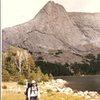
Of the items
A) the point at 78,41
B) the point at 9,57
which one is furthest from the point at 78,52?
the point at 9,57

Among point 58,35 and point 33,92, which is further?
point 58,35

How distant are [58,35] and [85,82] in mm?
444

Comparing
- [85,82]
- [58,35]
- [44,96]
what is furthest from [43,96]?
[58,35]

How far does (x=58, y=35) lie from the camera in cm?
332

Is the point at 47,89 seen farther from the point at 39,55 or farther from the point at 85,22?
the point at 85,22

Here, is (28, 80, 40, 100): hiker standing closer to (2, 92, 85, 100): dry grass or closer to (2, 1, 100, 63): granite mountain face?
(2, 92, 85, 100): dry grass

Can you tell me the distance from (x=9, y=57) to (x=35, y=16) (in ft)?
1.31

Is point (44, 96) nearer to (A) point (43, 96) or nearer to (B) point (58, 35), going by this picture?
(A) point (43, 96)

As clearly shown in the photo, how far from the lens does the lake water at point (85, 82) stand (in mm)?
3242

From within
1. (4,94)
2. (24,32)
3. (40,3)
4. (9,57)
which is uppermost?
(40,3)

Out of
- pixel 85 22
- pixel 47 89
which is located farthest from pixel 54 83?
pixel 85 22

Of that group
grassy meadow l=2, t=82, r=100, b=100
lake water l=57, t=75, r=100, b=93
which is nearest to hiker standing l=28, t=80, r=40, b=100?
grassy meadow l=2, t=82, r=100, b=100

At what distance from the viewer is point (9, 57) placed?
10.7ft

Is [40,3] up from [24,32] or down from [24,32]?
up
